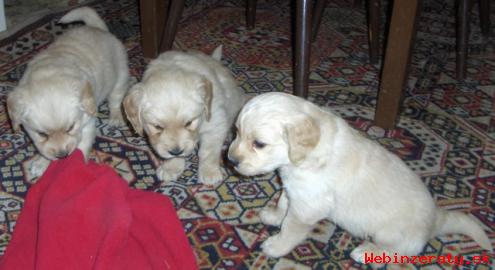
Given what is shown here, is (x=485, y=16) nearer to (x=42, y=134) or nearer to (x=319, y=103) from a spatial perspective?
(x=319, y=103)

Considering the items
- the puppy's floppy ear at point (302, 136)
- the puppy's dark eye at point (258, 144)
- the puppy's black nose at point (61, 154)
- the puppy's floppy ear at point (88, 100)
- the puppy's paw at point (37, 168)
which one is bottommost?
the puppy's paw at point (37, 168)

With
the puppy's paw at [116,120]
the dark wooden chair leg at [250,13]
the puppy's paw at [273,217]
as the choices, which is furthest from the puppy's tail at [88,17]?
the puppy's paw at [273,217]

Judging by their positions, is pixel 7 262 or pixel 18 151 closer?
pixel 7 262

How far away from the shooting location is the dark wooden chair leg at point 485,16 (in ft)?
13.2

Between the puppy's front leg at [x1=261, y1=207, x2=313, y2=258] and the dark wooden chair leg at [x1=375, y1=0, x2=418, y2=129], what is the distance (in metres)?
1.09

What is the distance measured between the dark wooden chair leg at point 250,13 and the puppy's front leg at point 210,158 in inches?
73.8

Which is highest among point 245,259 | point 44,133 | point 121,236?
point 44,133

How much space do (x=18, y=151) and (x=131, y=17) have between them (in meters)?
1.95

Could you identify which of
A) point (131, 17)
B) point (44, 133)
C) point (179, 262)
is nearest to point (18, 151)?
point (44, 133)

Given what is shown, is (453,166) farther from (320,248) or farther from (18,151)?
(18,151)

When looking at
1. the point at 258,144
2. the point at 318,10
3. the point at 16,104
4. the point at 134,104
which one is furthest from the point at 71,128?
the point at 318,10

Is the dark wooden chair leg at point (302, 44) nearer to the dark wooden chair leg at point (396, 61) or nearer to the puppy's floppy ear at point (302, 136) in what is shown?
the dark wooden chair leg at point (396, 61)

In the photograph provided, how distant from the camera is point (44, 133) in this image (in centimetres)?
230

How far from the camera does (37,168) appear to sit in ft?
8.16
